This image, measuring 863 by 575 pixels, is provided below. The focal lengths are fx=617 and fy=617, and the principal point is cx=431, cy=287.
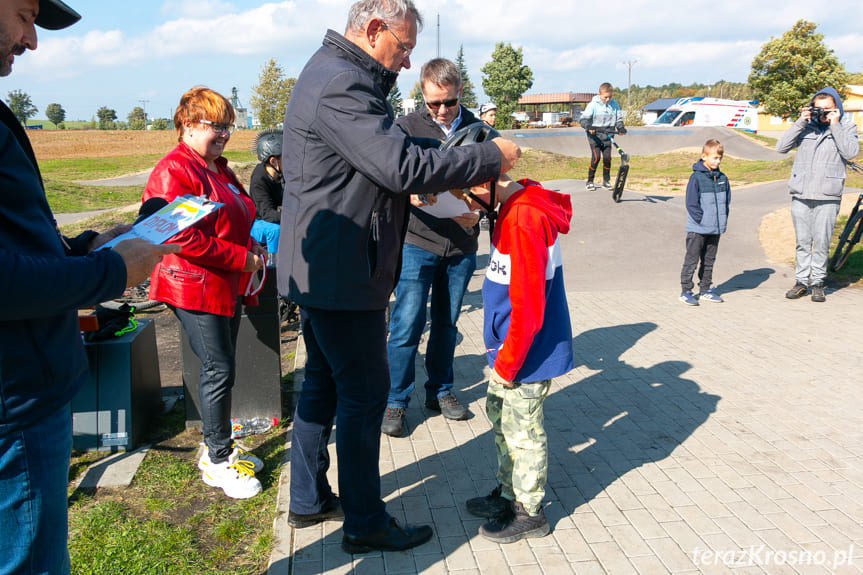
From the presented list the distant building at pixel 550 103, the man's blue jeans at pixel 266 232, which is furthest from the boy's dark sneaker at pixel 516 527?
the distant building at pixel 550 103

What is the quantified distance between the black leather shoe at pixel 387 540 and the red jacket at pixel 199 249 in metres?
1.36

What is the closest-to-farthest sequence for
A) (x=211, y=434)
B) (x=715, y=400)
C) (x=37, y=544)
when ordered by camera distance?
(x=37, y=544)
(x=211, y=434)
(x=715, y=400)

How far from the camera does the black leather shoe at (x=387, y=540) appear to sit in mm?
2752

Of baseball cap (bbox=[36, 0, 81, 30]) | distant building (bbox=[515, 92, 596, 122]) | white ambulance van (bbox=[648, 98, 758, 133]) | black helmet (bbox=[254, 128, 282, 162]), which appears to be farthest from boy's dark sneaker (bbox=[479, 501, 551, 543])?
distant building (bbox=[515, 92, 596, 122])

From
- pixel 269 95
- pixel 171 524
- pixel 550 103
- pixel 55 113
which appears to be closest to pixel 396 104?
pixel 269 95

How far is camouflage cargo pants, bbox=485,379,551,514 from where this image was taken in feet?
9.31

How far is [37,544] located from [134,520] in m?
1.68

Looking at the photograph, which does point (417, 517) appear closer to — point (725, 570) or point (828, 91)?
point (725, 570)

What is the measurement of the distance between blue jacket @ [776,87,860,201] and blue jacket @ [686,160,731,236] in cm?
84

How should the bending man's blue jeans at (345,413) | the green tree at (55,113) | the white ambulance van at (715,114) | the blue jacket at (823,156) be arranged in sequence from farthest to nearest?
the green tree at (55,113) < the white ambulance van at (715,114) < the blue jacket at (823,156) < the bending man's blue jeans at (345,413)

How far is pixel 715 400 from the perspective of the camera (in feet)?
14.8

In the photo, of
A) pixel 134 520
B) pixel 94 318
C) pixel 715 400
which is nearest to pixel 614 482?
pixel 715 400

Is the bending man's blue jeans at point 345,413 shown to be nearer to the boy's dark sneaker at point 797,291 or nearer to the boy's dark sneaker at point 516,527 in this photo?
the boy's dark sneaker at point 516,527

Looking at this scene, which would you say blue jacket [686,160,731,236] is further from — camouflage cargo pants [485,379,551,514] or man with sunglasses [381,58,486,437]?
camouflage cargo pants [485,379,551,514]
